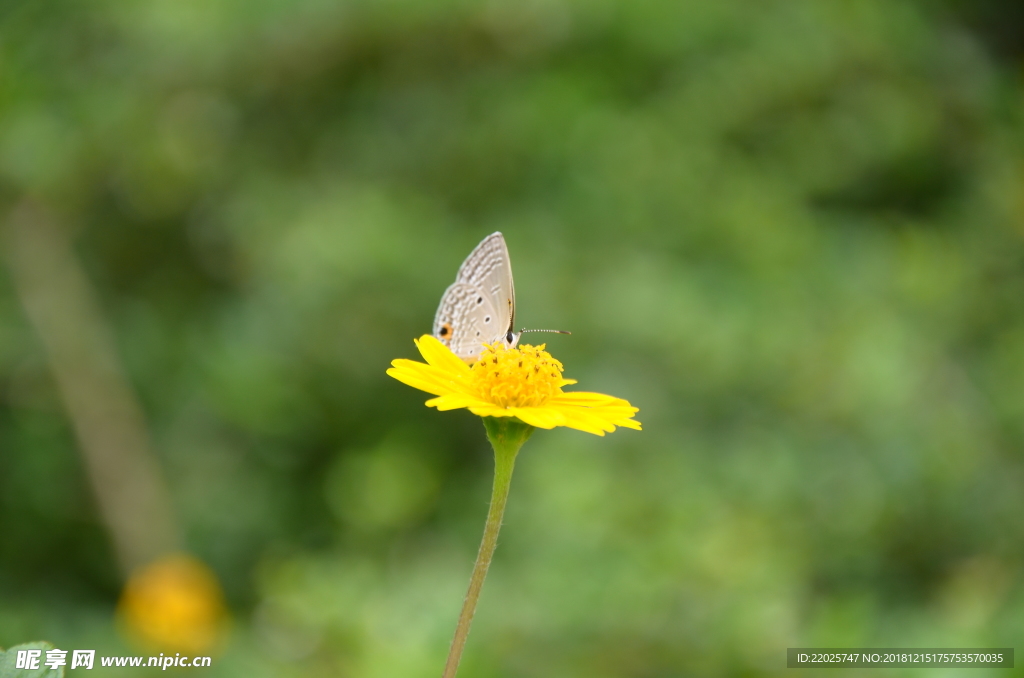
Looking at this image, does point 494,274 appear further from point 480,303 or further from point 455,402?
A: point 455,402

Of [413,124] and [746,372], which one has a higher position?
[413,124]

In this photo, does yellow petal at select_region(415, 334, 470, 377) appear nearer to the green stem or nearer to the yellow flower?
the yellow flower

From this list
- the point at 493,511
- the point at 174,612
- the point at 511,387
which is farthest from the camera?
the point at 174,612

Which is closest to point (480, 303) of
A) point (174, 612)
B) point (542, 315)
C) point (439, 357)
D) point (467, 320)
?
point (467, 320)

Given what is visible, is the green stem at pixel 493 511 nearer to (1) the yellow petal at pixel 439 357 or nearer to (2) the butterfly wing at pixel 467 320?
(1) the yellow petal at pixel 439 357

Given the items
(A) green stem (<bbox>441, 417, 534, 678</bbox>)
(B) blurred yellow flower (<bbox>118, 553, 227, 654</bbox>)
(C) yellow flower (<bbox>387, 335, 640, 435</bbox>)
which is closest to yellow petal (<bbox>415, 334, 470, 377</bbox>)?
(C) yellow flower (<bbox>387, 335, 640, 435</bbox>)

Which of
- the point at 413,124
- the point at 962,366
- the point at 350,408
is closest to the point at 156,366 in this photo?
the point at 350,408

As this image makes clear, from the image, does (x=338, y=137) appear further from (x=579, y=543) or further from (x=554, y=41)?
(x=579, y=543)
